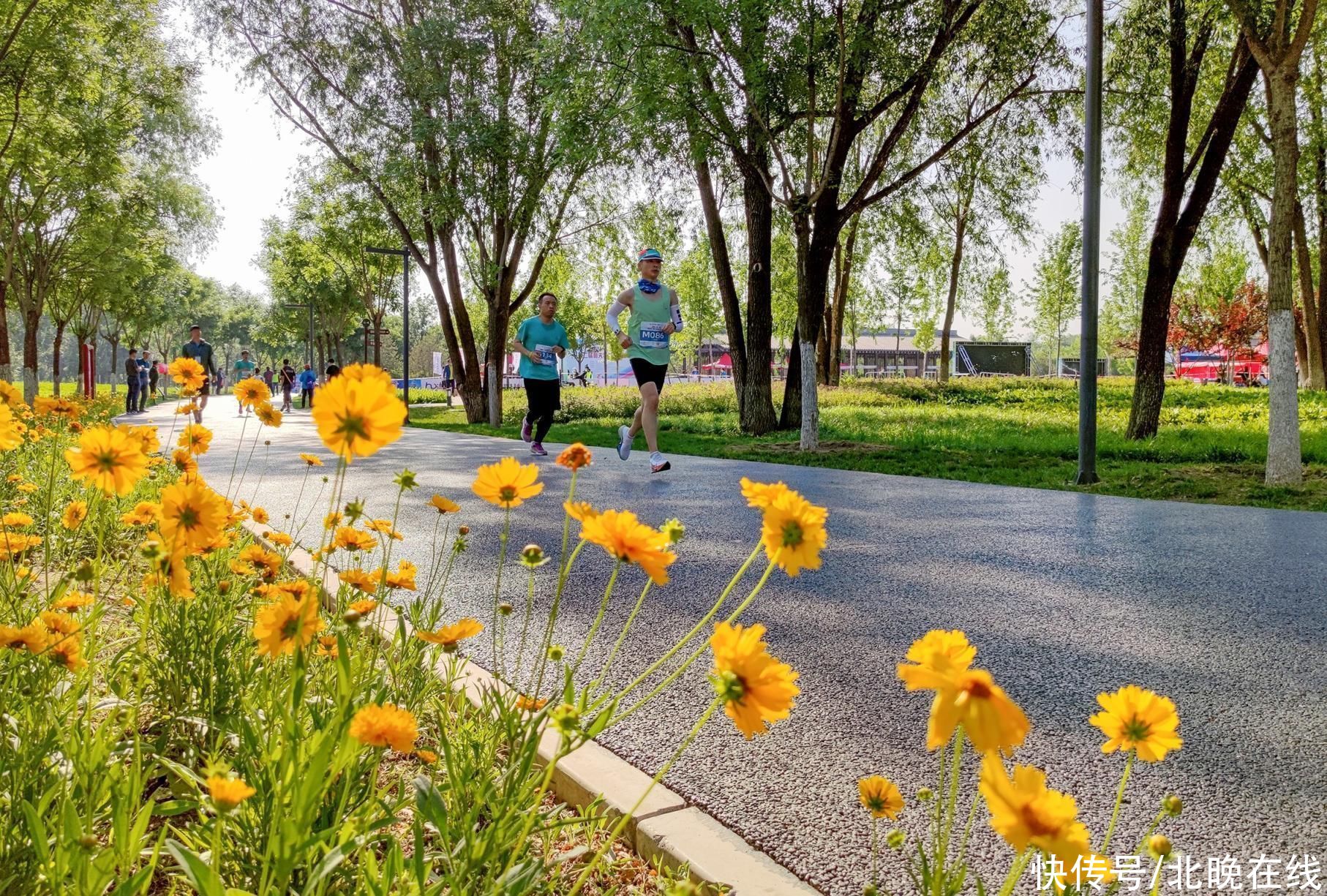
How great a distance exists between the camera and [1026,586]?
14.6 feet

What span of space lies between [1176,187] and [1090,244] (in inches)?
168

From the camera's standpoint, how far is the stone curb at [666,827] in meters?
1.73

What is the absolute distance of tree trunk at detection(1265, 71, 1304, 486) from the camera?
8383 mm

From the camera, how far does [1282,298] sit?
8633mm

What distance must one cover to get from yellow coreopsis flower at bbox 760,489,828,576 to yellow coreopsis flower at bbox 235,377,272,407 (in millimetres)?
1976

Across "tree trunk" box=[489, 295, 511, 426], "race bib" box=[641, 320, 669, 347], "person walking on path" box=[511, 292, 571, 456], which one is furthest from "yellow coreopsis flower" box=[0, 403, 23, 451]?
"tree trunk" box=[489, 295, 511, 426]

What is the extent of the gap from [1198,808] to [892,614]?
1.80 metres

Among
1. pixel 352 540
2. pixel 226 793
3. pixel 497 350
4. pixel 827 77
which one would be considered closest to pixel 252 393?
pixel 352 540

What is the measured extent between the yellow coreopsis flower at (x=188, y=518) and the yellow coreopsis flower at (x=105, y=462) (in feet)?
0.55

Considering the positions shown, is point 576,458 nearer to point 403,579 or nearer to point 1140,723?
point 403,579

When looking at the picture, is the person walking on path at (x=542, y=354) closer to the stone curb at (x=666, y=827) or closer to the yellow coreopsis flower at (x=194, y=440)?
the yellow coreopsis flower at (x=194, y=440)

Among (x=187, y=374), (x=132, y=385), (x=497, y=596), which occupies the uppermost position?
(x=132, y=385)

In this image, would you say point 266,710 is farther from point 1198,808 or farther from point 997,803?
point 1198,808

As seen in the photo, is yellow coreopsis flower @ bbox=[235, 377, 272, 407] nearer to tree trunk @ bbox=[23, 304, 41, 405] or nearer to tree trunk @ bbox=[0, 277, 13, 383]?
tree trunk @ bbox=[0, 277, 13, 383]
